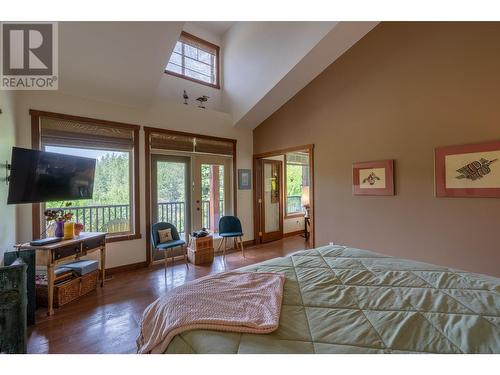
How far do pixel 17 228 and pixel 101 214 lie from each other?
0.94 metres

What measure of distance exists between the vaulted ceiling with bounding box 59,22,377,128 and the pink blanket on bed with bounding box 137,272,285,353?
108 inches

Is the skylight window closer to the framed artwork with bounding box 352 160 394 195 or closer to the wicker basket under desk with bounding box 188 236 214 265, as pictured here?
the wicker basket under desk with bounding box 188 236 214 265

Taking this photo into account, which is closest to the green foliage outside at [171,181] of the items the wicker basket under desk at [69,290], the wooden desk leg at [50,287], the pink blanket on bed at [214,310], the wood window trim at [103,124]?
the wood window trim at [103,124]

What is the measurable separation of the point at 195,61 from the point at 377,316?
5.20m

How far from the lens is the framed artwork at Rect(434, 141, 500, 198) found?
91.7 inches

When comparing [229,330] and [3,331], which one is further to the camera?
[3,331]

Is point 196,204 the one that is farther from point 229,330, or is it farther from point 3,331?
point 229,330

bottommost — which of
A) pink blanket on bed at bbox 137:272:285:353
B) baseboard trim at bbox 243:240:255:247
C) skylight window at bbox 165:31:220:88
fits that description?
baseboard trim at bbox 243:240:255:247

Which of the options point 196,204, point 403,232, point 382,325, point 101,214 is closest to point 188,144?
point 196,204

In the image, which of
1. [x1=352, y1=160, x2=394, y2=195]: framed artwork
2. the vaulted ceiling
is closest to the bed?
[x1=352, y1=160, x2=394, y2=195]: framed artwork

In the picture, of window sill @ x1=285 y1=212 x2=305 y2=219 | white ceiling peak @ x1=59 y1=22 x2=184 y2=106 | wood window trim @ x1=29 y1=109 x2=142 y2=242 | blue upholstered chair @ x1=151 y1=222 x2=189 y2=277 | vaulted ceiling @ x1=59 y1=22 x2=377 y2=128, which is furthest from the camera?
window sill @ x1=285 y1=212 x2=305 y2=219

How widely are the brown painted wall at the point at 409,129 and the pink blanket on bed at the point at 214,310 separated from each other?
2.41 m

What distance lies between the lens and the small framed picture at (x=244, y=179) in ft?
16.3
